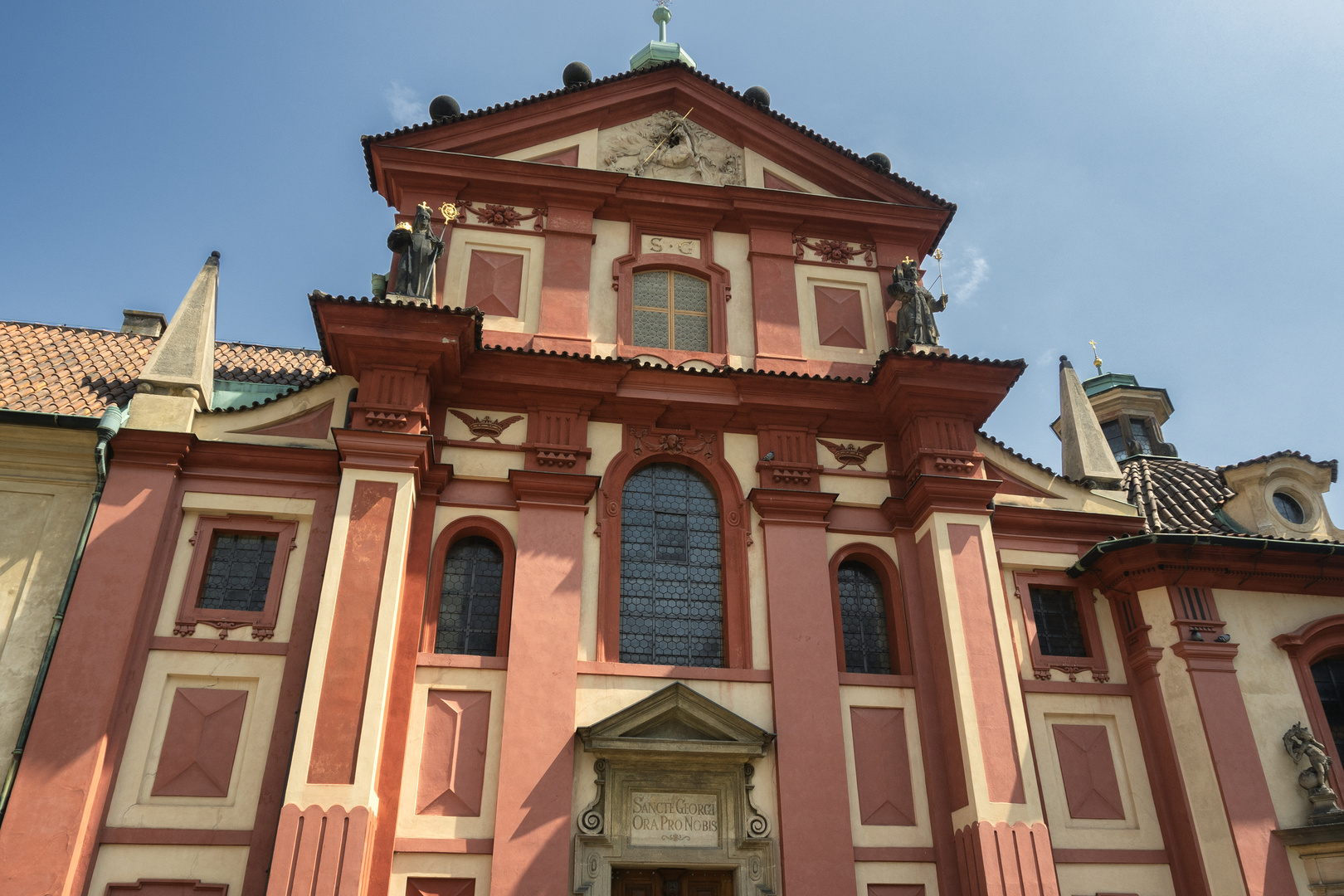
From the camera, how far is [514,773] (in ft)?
37.0

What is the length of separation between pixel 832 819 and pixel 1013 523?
5.00 meters

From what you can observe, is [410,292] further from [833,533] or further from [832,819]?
[832,819]

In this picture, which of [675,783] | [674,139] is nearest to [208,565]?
[675,783]

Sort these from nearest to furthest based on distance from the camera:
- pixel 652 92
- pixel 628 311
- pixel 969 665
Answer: pixel 969 665 < pixel 628 311 < pixel 652 92

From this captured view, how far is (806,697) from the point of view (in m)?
12.3

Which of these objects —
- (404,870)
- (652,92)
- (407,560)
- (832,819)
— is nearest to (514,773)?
(404,870)

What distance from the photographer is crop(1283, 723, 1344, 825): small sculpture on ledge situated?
12.2 meters

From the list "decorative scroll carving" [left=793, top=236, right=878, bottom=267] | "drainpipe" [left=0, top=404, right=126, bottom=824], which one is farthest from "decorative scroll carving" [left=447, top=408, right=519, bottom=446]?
"decorative scroll carving" [left=793, top=236, right=878, bottom=267]

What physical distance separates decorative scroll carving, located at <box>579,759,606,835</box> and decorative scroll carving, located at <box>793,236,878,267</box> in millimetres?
8387

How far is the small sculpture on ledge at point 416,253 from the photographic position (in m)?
13.6

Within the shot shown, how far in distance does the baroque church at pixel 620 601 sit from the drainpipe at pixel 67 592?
90 mm

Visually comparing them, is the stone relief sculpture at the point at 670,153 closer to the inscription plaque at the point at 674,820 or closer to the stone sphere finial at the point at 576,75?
the stone sphere finial at the point at 576,75

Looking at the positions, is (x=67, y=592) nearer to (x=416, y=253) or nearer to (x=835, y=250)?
(x=416, y=253)

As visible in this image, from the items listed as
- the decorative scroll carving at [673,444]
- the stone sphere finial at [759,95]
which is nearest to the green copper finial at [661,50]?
the stone sphere finial at [759,95]
